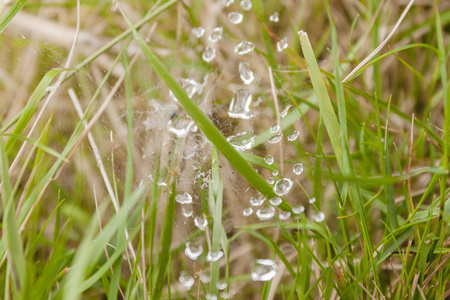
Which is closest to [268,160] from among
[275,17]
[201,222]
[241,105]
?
[201,222]

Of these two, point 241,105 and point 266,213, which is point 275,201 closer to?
point 266,213

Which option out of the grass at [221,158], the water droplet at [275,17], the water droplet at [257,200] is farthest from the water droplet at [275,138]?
the water droplet at [275,17]

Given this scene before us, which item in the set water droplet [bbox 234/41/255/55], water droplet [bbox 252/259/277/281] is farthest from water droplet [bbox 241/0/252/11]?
water droplet [bbox 252/259/277/281]

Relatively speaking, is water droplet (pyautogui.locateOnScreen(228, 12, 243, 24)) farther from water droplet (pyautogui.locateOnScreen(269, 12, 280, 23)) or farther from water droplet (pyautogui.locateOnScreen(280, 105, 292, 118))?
water droplet (pyautogui.locateOnScreen(280, 105, 292, 118))

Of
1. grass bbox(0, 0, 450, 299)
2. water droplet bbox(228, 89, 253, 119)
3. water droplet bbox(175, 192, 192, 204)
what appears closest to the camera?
grass bbox(0, 0, 450, 299)

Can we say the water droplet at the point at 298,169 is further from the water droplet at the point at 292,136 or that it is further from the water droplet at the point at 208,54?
the water droplet at the point at 208,54

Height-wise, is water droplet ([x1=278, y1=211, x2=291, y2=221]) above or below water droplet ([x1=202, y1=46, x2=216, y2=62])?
below

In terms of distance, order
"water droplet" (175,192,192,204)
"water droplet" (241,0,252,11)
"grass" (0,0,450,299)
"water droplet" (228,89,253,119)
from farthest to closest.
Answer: "water droplet" (241,0,252,11), "water droplet" (228,89,253,119), "water droplet" (175,192,192,204), "grass" (0,0,450,299)
